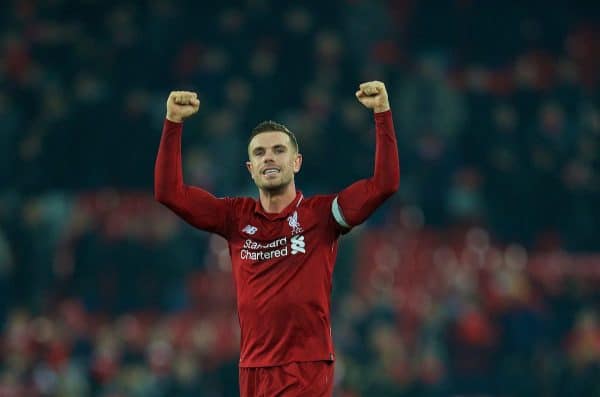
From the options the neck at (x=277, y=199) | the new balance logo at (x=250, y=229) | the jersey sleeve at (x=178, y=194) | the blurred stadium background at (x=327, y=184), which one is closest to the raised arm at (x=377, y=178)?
the neck at (x=277, y=199)

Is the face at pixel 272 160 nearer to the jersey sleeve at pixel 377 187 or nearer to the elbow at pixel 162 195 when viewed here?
the jersey sleeve at pixel 377 187

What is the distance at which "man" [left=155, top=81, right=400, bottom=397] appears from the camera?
374 cm

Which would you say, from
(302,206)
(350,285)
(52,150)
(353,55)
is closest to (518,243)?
(350,285)

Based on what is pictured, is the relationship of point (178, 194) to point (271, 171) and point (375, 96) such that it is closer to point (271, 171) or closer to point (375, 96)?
point (271, 171)

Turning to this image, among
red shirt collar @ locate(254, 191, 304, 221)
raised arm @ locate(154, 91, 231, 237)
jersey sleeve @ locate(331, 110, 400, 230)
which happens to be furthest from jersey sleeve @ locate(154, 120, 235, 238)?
jersey sleeve @ locate(331, 110, 400, 230)

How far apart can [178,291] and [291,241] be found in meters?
5.40

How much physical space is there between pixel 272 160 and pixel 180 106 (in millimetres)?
431

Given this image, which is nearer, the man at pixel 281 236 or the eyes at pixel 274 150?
the man at pixel 281 236

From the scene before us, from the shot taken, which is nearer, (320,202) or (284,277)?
(284,277)

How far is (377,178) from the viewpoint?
12.4ft

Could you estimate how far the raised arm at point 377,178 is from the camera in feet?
12.3

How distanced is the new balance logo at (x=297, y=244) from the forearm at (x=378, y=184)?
0.19 metres

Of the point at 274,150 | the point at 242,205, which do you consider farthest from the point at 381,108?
the point at 242,205

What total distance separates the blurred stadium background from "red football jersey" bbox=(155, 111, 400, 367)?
4412mm
